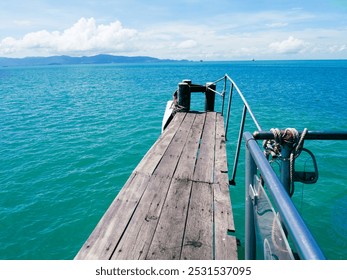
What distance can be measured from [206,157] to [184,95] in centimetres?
452

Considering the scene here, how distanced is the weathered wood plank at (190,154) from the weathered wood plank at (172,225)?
16.7 inches

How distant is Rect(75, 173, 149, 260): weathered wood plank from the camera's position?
294cm

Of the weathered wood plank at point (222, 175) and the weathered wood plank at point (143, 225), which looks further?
the weathered wood plank at point (222, 175)

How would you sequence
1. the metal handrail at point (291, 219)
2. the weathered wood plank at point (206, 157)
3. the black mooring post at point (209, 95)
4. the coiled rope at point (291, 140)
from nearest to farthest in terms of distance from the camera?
the metal handrail at point (291, 219) → the coiled rope at point (291, 140) → the weathered wood plank at point (206, 157) → the black mooring post at point (209, 95)

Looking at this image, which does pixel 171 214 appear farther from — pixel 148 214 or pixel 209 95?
pixel 209 95

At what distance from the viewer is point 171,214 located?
3.68 m

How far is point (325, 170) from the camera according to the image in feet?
36.0

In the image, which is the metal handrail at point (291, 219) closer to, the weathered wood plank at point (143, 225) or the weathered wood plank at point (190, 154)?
the weathered wood plank at point (143, 225)

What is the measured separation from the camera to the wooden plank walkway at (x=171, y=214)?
9.86ft

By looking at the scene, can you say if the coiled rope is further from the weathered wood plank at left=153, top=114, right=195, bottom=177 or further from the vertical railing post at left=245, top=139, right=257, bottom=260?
the weathered wood plank at left=153, top=114, right=195, bottom=177

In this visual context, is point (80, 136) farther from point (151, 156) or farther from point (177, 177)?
point (177, 177)

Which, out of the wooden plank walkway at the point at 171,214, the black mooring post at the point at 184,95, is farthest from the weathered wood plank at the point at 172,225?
the black mooring post at the point at 184,95

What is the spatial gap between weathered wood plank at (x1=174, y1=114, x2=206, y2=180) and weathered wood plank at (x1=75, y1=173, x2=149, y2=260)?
0.79 metres
